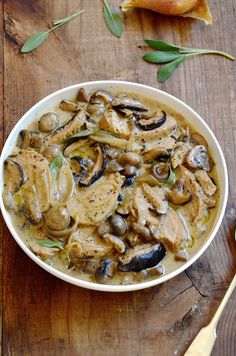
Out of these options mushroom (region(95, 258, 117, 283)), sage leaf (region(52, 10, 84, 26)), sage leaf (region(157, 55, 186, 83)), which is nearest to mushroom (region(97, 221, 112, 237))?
mushroom (region(95, 258, 117, 283))

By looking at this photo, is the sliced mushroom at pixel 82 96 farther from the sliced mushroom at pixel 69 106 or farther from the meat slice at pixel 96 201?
the meat slice at pixel 96 201

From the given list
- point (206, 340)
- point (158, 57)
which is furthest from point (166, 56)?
point (206, 340)

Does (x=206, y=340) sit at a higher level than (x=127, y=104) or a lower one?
lower

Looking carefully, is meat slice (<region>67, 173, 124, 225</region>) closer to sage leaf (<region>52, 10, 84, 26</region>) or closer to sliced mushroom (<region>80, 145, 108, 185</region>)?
sliced mushroom (<region>80, 145, 108, 185</region>)

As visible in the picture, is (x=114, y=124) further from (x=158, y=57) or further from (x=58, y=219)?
(x=158, y=57)

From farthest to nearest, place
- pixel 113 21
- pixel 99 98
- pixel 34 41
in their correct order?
pixel 113 21, pixel 34 41, pixel 99 98

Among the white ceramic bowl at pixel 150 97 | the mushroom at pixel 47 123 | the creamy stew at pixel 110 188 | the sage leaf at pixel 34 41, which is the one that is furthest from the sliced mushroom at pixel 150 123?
the sage leaf at pixel 34 41

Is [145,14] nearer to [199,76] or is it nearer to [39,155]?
[199,76]
